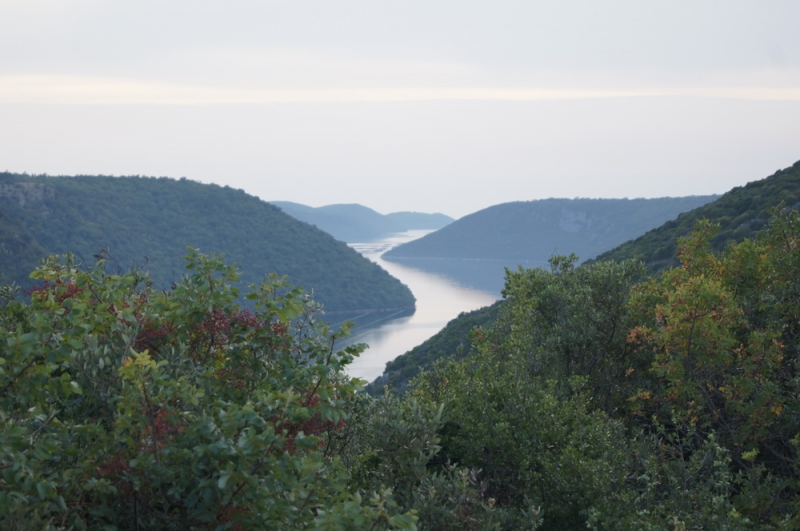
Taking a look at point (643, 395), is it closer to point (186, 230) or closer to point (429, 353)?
point (429, 353)

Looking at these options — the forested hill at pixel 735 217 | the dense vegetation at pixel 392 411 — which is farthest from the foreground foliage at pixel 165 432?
the forested hill at pixel 735 217

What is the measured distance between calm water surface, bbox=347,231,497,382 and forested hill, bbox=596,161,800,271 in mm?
27265

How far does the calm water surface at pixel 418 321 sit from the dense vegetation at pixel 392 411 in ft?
157

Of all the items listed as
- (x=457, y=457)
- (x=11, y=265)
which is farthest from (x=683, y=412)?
(x=11, y=265)

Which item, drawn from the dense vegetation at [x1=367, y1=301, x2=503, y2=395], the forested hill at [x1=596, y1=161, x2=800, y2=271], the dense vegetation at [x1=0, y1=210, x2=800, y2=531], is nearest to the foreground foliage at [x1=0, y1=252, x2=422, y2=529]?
the dense vegetation at [x1=0, y1=210, x2=800, y2=531]

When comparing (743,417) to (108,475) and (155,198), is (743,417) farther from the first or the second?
(155,198)

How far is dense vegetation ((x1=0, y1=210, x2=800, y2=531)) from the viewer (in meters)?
4.08

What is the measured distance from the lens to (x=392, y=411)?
263 inches

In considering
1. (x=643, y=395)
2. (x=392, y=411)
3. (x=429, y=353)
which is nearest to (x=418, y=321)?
(x=429, y=353)

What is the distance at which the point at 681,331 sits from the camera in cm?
938

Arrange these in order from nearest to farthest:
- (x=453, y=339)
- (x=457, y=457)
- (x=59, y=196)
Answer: (x=457, y=457) → (x=453, y=339) → (x=59, y=196)

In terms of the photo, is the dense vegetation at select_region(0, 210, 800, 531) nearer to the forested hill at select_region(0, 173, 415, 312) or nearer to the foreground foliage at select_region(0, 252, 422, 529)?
the foreground foliage at select_region(0, 252, 422, 529)

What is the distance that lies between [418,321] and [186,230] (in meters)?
45.6

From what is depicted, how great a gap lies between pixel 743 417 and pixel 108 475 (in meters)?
7.84
